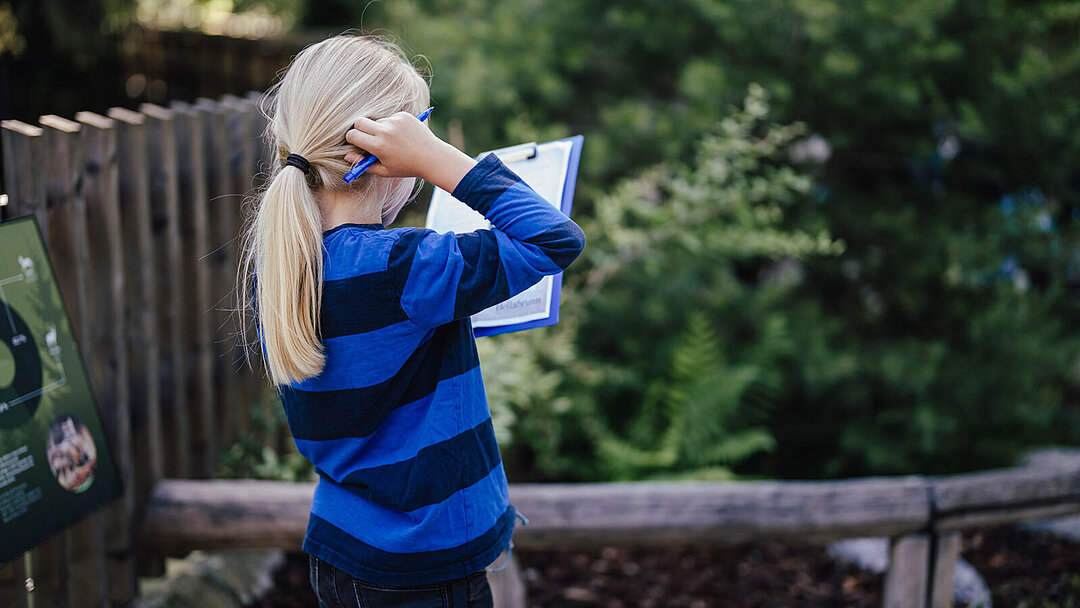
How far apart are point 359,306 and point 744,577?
2670mm

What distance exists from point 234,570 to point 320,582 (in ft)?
5.14

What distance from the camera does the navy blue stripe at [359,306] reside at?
151 centimetres

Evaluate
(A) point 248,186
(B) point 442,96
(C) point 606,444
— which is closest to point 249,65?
(B) point 442,96

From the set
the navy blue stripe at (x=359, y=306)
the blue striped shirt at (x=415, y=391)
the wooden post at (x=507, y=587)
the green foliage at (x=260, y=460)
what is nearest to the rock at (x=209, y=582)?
the green foliage at (x=260, y=460)

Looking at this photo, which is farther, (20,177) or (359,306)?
(20,177)

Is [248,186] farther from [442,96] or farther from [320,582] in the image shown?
[320,582]

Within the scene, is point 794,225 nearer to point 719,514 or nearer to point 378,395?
point 719,514

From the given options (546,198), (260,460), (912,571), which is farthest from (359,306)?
(912,571)

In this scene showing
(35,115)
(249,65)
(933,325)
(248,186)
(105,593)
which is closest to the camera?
(105,593)

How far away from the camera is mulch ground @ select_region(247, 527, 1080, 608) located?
3.37 meters

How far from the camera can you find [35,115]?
7.63 meters

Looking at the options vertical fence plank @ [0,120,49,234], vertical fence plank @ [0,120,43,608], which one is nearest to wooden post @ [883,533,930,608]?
vertical fence plank @ [0,120,43,608]

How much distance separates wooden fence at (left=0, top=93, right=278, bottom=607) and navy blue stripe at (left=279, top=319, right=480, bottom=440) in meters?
1.16

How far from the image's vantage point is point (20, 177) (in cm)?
225
